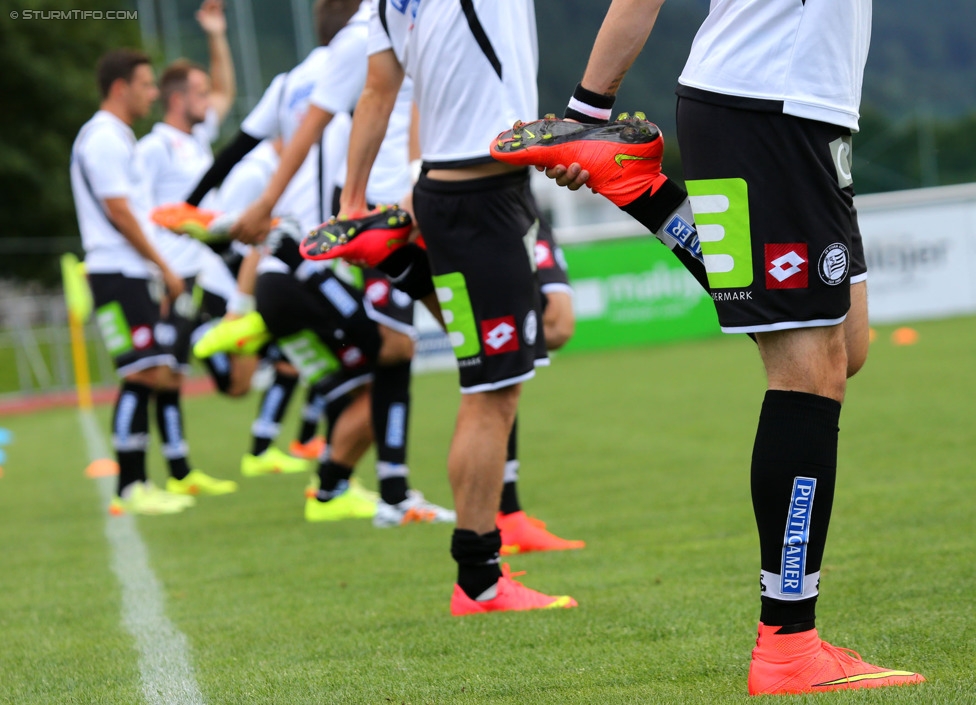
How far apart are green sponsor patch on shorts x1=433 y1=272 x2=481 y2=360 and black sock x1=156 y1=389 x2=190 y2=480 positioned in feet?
13.2

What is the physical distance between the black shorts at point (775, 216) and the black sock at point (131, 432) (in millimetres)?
4767

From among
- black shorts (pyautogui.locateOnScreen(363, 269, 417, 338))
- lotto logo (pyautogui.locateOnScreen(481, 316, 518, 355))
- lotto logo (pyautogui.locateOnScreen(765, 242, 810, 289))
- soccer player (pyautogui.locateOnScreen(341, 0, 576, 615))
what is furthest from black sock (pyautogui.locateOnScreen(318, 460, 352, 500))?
lotto logo (pyautogui.locateOnScreen(765, 242, 810, 289))

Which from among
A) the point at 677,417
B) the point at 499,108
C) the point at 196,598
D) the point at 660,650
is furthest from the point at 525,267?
the point at 677,417

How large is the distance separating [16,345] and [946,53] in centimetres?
1681

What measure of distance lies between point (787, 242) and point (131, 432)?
4.93m

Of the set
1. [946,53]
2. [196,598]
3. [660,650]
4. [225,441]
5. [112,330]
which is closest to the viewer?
[660,650]

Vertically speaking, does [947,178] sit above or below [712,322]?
above

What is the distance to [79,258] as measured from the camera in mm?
20781

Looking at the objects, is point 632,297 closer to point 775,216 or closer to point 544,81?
point 544,81

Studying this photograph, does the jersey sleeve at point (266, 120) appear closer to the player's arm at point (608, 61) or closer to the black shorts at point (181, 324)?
the black shorts at point (181, 324)

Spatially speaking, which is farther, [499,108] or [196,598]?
[196,598]

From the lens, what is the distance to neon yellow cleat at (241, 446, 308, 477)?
7719mm

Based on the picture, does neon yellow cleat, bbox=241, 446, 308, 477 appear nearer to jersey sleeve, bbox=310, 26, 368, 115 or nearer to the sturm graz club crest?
jersey sleeve, bbox=310, 26, 368, 115

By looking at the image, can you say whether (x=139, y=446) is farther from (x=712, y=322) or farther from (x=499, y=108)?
(x=712, y=322)
